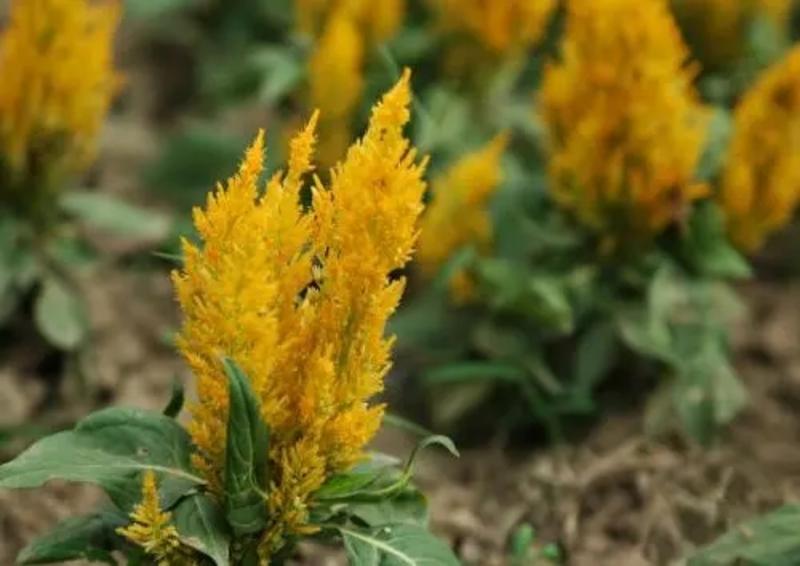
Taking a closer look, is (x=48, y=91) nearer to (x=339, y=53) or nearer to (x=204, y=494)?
(x=339, y=53)

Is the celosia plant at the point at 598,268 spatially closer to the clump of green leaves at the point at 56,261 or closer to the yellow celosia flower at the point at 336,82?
the yellow celosia flower at the point at 336,82

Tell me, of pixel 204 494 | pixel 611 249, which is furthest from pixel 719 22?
pixel 204 494

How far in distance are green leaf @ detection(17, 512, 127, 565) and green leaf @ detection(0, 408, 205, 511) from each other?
0.42ft

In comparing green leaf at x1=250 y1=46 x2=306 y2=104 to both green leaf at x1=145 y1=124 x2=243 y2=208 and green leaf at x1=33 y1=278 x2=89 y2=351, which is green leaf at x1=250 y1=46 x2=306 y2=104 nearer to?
green leaf at x1=145 y1=124 x2=243 y2=208

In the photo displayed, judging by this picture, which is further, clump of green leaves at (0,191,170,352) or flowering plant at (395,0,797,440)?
clump of green leaves at (0,191,170,352)

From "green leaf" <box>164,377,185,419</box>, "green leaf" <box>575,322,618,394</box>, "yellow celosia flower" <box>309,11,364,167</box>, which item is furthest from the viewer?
"yellow celosia flower" <box>309,11,364,167</box>

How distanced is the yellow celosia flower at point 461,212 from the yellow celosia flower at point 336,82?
13.2 inches

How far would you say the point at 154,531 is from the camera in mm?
Answer: 2391

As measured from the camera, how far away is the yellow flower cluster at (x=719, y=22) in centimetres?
439

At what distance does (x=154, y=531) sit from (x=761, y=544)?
3.63 feet

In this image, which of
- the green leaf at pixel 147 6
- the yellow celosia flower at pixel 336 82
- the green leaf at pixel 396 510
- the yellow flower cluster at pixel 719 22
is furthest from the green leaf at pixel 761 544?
the green leaf at pixel 147 6

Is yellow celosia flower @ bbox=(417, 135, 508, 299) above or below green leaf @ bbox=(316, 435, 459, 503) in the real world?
above

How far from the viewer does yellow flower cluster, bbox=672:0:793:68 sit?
4.39m

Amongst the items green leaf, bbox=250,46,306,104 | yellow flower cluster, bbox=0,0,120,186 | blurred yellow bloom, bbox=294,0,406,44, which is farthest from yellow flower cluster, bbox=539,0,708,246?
yellow flower cluster, bbox=0,0,120,186
